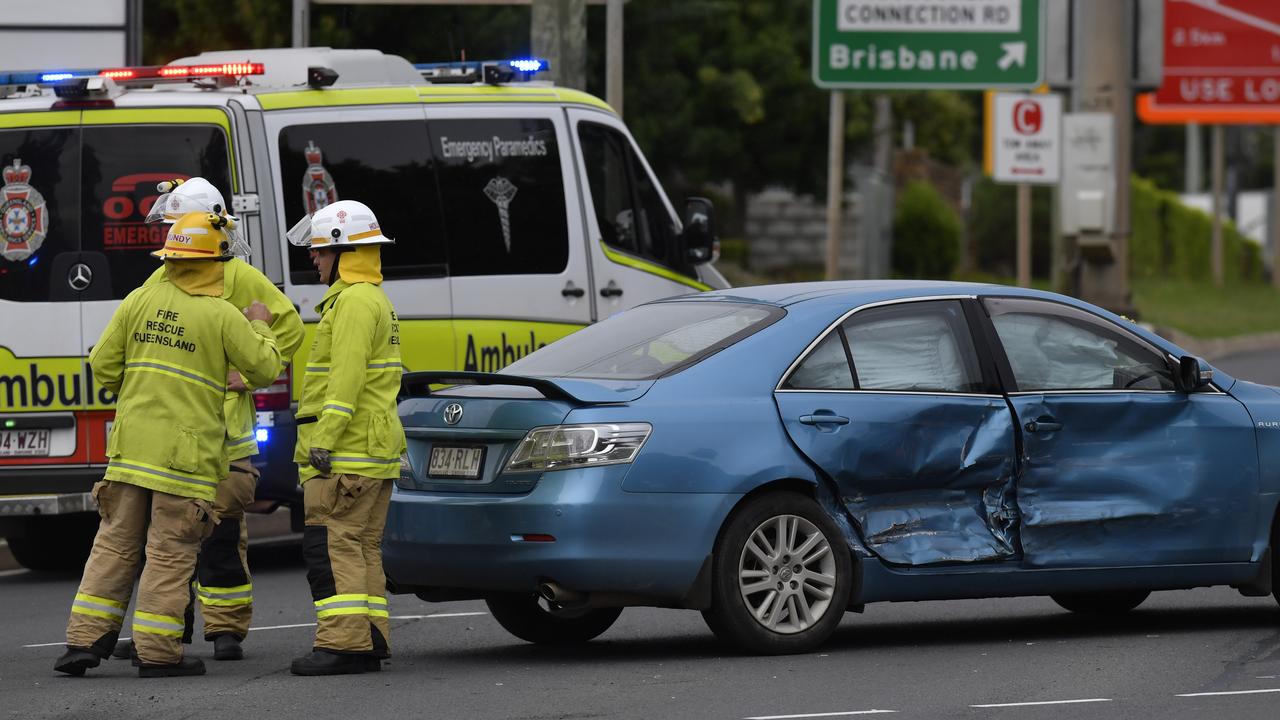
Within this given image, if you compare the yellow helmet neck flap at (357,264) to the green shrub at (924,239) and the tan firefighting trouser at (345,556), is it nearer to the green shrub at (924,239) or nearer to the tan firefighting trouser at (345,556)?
the tan firefighting trouser at (345,556)

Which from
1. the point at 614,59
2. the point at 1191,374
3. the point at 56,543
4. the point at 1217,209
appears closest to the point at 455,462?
the point at 1191,374

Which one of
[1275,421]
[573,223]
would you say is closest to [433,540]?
[1275,421]

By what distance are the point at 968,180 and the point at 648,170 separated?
191 feet

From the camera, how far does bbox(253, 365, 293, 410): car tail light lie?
11398 mm

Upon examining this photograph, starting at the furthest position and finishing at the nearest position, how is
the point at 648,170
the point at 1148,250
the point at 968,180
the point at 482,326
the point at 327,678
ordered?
1. the point at 968,180
2. the point at 1148,250
3. the point at 648,170
4. the point at 482,326
5. the point at 327,678

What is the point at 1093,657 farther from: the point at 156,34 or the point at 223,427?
the point at 156,34

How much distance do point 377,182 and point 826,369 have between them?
393cm

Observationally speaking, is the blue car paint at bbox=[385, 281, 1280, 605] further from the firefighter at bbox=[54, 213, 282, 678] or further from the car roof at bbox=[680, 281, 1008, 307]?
the firefighter at bbox=[54, 213, 282, 678]

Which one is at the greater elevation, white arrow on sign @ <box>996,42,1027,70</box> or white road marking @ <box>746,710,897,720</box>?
white arrow on sign @ <box>996,42,1027,70</box>

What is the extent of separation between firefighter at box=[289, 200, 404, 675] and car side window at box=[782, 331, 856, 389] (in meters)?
1.48

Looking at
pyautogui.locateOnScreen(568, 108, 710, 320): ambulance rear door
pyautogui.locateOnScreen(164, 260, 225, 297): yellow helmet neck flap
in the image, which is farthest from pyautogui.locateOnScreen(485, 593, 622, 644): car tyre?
pyautogui.locateOnScreen(568, 108, 710, 320): ambulance rear door

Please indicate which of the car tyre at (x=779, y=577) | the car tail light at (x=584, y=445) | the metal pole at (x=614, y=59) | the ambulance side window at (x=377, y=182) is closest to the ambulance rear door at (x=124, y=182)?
the ambulance side window at (x=377, y=182)

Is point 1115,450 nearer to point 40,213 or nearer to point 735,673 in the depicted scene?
point 735,673

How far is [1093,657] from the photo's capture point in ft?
28.3
